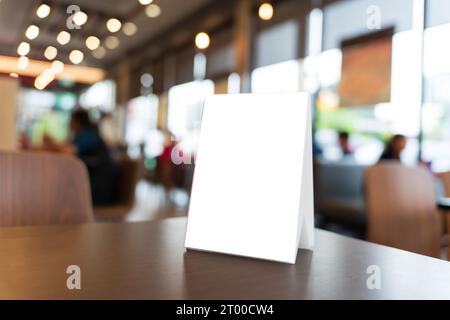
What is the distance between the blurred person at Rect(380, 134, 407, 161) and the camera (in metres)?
4.40

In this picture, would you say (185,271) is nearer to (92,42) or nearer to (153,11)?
(92,42)

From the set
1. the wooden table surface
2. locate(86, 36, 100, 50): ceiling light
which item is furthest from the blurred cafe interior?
the wooden table surface

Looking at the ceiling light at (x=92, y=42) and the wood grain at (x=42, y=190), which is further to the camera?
the ceiling light at (x=92, y=42)

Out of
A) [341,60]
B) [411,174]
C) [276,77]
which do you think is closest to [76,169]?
[411,174]

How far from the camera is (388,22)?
15.7ft

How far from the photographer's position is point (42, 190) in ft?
4.08

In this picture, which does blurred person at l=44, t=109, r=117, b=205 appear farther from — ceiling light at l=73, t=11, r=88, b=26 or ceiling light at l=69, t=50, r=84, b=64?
ceiling light at l=73, t=11, r=88, b=26

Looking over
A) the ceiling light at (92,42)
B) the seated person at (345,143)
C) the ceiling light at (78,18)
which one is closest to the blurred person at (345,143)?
the seated person at (345,143)

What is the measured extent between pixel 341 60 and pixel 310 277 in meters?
5.33

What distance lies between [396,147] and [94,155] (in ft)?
9.93

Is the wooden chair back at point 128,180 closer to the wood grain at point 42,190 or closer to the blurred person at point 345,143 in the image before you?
the wood grain at point 42,190

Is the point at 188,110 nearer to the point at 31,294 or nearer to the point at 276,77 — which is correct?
the point at 276,77

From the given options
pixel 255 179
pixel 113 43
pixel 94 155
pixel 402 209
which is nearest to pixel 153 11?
pixel 113 43

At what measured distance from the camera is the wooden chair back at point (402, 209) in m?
1.65
